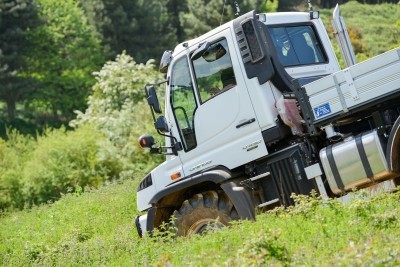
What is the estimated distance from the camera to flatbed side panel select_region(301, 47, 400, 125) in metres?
8.97

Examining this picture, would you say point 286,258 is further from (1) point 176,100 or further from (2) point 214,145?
(1) point 176,100

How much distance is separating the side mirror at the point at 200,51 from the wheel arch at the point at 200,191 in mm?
1650

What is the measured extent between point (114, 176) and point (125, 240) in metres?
14.7

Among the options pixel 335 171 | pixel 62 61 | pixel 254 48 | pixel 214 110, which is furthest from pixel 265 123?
pixel 62 61

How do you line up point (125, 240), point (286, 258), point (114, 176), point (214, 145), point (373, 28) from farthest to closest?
1. point (373, 28)
2. point (114, 176)
3. point (125, 240)
4. point (214, 145)
5. point (286, 258)

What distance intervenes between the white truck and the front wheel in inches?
0.6

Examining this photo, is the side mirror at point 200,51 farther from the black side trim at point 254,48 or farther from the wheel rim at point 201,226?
the wheel rim at point 201,226

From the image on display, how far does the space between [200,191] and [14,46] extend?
130 feet

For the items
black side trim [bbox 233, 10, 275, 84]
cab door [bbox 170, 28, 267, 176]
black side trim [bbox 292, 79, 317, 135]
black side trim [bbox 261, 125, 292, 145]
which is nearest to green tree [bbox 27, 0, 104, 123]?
cab door [bbox 170, 28, 267, 176]

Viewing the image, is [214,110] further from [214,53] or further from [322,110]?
[322,110]

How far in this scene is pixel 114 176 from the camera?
26531 mm

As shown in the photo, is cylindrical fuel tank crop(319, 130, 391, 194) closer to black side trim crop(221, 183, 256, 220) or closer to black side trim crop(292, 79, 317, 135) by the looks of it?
black side trim crop(292, 79, 317, 135)

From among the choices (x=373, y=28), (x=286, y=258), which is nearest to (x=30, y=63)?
(x=373, y=28)

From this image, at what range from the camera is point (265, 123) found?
10305 millimetres
